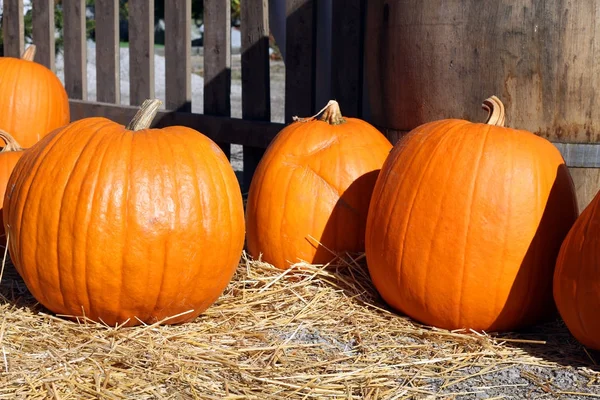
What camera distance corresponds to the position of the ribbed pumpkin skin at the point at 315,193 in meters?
3.03

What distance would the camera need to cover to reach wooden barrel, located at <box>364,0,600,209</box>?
276 centimetres

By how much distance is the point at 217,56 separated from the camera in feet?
15.6

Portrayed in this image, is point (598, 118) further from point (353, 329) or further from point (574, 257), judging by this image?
point (353, 329)

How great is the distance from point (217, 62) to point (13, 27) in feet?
7.22

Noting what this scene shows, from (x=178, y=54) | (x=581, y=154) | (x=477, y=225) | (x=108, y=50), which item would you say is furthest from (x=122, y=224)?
(x=108, y=50)

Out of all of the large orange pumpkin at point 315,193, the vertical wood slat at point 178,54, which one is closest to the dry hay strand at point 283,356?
the large orange pumpkin at point 315,193

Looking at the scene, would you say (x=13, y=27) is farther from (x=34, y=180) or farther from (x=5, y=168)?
(x=34, y=180)

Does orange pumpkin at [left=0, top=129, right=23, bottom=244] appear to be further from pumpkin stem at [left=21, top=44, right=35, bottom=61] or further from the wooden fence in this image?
the wooden fence

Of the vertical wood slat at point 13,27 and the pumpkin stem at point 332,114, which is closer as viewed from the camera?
the pumpkin stem at point 332,114

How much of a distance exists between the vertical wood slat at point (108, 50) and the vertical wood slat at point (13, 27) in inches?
34.6

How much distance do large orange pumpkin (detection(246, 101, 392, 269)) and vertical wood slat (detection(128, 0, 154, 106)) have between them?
2370 mm

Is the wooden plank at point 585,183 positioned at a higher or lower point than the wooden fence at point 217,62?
lower

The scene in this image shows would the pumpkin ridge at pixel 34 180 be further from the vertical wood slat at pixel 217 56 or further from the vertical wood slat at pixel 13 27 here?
the vertical wood slat at pixel 13 27

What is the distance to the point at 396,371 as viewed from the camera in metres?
2.19
